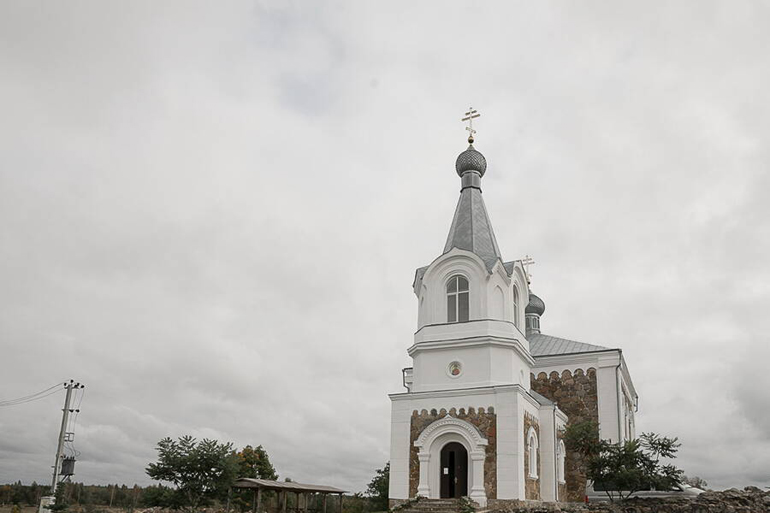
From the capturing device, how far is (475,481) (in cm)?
1984

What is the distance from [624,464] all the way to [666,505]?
1682 mm

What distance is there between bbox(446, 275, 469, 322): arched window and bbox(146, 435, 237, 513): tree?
903 centimetres

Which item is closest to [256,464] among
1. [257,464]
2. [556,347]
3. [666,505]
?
[257,464]

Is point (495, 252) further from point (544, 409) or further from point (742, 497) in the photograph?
point (742, 497)

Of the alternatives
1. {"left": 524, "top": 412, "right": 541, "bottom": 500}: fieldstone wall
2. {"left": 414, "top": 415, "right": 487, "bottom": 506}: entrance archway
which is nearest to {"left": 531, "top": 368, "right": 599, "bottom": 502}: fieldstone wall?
{"left": 524, "top": 412, "right": 541, "bottom": 500}: fieldstone wall

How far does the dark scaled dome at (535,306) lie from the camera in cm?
3334

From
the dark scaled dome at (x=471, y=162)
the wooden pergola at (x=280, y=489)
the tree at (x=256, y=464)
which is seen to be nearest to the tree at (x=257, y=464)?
the tree at (x=256, y=464)

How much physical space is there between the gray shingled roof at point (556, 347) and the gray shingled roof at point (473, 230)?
19.1ft

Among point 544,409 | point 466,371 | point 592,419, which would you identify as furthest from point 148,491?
point 592,419

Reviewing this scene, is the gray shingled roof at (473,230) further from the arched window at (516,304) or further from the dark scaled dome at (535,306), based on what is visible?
the dark scaled dome at (535,306)

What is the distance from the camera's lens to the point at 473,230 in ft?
80.7

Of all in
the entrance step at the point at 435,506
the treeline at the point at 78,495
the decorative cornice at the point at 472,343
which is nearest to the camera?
the entrance step at the point at 435,506

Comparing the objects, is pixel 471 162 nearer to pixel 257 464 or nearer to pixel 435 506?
pixel 435 506

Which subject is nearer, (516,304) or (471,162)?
(516,304)
